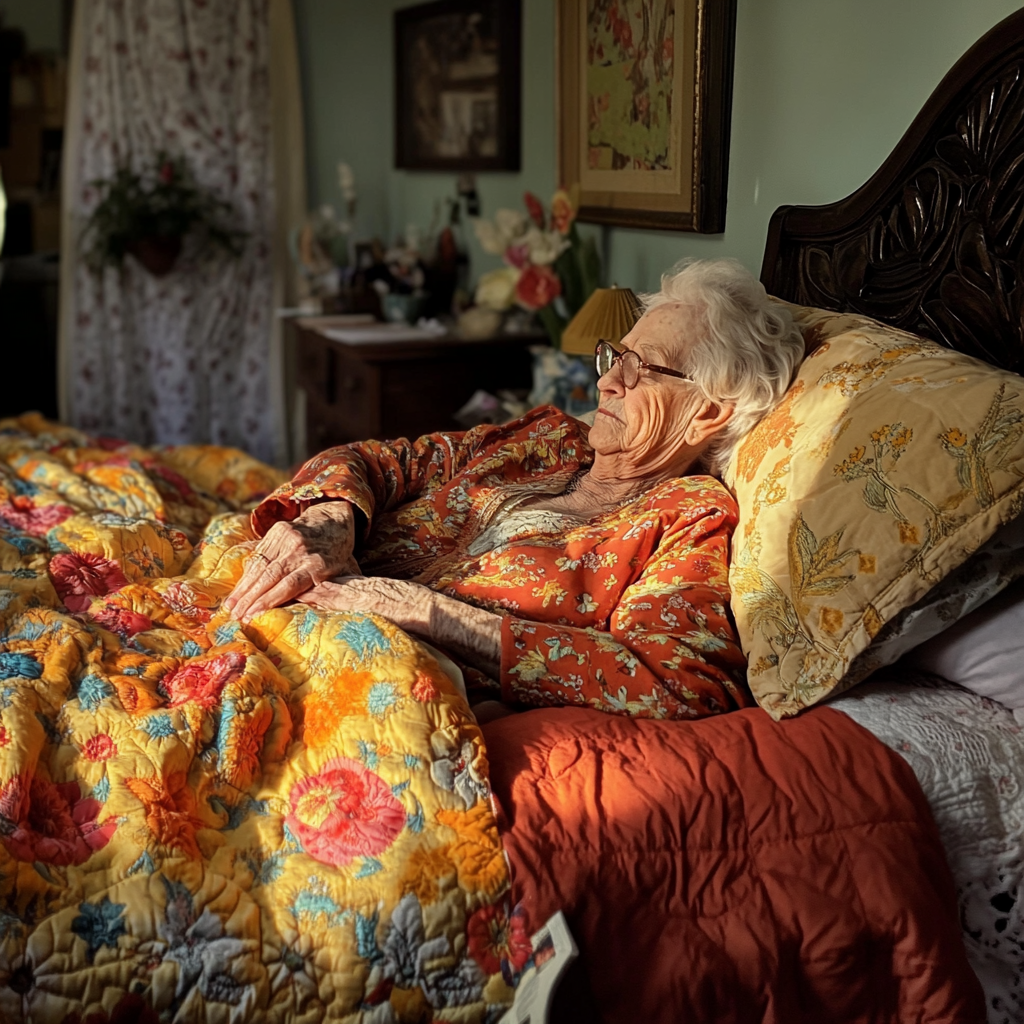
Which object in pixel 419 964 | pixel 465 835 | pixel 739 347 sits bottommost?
pixel 419 964

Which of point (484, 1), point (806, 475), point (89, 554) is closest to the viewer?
point (806, 475)

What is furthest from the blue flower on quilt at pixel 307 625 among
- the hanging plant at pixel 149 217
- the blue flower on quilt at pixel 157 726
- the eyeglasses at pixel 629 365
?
the hanging plant at pixel 149 217

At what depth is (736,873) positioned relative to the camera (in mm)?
1214

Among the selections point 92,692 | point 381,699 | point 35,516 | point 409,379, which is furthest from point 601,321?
point 92,692

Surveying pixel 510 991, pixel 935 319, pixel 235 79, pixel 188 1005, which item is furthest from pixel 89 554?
pixel 235 79

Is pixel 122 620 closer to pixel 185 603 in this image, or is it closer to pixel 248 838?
pixel 185 603

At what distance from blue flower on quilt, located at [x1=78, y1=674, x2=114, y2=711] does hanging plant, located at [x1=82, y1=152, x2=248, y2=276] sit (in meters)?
3.20

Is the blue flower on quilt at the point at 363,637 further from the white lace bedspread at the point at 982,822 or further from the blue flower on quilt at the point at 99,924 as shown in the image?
the white lace bedspread at the point at 982,822

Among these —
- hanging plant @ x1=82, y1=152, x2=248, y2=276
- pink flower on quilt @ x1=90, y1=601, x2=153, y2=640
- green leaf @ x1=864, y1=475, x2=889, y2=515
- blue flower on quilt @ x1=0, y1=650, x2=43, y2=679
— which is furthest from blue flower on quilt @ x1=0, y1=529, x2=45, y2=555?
hanging plant @ x1=82, y1=152, x2=248, y2=276

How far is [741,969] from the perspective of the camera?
3.85 ft

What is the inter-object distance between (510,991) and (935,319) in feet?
3.69

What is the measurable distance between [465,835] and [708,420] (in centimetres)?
77

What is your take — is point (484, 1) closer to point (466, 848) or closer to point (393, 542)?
point (393, 542)

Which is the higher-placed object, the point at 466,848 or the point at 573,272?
the point at 573,272
